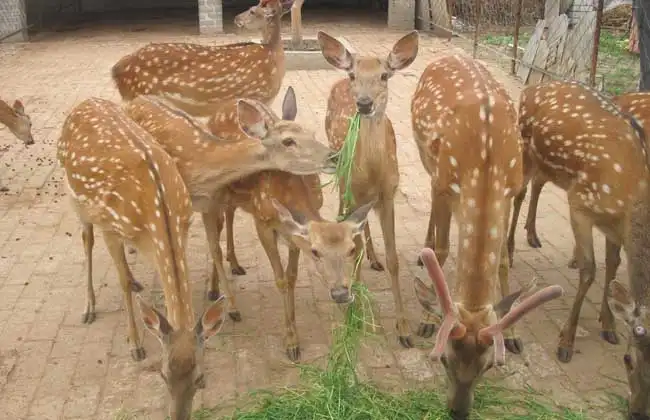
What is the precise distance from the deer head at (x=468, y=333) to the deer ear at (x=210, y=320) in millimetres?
986

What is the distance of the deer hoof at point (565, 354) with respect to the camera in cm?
436

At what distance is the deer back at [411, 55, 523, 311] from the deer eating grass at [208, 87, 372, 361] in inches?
23.9

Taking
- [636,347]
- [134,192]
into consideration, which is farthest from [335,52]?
[636,347]

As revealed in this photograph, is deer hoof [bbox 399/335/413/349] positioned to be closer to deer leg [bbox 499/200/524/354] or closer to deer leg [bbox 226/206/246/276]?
deer leg [bbox 499/200/524/354]

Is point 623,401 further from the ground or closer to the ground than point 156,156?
closer to the ground

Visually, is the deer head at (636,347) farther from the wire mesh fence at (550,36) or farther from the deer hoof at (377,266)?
the wire mesh fence at (550,36)

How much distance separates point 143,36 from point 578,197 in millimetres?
13833

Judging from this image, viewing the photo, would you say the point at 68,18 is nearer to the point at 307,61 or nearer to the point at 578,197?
the point at 307,61

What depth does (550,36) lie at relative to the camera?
11305 millimetres

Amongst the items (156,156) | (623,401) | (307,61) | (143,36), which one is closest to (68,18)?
(143,36)

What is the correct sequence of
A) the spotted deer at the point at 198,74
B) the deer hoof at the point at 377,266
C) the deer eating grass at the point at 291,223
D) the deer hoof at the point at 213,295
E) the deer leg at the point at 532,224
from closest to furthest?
the deer eating grass at the point at 291,223, the deer hoof at the point at 213,295, the deer hoof at the point at 377,266, the deer leg at the point at 532,224, the spotted deer at the point at 198,74

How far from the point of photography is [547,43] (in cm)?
1116

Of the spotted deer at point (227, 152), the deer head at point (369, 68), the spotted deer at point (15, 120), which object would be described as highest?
the deer head at point (369, 68)

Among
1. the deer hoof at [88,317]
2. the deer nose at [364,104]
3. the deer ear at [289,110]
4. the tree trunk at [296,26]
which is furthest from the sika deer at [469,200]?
the tree trunk at [296,26]
